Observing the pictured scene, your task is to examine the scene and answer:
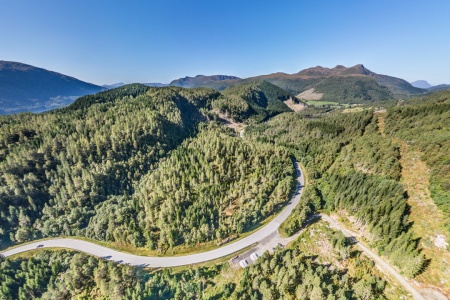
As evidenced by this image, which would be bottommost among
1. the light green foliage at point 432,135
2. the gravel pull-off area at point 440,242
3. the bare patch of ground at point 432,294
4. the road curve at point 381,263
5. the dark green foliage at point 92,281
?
the dark green foliage at point 92,281

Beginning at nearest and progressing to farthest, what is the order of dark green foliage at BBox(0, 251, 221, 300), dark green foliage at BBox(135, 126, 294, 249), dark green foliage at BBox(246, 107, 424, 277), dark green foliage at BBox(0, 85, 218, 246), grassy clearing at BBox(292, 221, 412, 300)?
grassy clearing at BBox(292, 221, 412, 300) < dark green foliage at BBox(0, 251, 221, 300) < dark green foliage at BBox(246, 107, 424, 277) < dark green foliage at BBox(135, 126, 294, 249) < dark green foliage at BBox(0, 85, 218, 246)

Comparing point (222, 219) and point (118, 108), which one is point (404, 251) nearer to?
point (222, 219)

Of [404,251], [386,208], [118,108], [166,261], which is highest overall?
[118,108]

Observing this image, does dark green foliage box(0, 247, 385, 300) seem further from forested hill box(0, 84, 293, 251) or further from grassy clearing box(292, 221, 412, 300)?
forested hill box(0, 84, 293, 251)

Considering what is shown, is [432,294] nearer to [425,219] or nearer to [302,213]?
[425,219]

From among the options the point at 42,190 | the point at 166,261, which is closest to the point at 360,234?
the point at 166,261

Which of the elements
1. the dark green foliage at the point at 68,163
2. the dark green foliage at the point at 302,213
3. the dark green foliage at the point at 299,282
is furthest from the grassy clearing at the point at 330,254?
the dark green foliage at the point at 68,163

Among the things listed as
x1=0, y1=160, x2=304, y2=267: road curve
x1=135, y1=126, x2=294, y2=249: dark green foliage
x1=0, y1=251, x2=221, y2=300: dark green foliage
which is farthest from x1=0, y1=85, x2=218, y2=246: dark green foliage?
x1=135, y1=126, x2=294, y2=249: dark green foliage

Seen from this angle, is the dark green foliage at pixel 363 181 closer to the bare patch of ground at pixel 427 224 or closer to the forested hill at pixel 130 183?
the bare patch of ground at pixel 427 224
